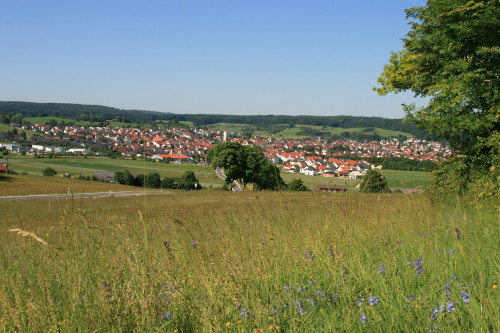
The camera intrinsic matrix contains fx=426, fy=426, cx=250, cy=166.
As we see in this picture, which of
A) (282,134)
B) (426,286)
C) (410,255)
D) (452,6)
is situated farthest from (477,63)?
(282,134)

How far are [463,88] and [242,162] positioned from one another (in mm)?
46657

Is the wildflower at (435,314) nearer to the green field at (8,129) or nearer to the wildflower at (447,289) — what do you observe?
the wildflower at (447,289)

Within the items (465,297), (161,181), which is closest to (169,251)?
(465,297)

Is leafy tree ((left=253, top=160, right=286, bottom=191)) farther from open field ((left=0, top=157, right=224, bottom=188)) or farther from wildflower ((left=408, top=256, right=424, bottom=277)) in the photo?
wildflower ((left=408, top=256, right=424, bottom=277))

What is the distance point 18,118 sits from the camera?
147m

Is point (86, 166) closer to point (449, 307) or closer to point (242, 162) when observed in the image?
point (242, 162)

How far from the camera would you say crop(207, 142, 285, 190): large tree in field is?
53094 mm

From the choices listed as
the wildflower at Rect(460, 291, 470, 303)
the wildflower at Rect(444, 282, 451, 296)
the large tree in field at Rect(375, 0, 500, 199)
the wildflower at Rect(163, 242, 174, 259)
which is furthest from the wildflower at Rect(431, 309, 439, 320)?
the large tree in field at Rect(375, 0, 500, 199)

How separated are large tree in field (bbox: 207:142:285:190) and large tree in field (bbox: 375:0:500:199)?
132ft

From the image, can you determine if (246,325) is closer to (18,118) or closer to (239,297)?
(239,297)

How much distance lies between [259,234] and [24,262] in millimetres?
2140

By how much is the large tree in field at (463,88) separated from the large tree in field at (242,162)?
40.1 metres

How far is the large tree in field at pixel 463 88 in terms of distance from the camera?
9391 mm

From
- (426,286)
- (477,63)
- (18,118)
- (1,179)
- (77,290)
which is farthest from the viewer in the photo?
(18,118)
